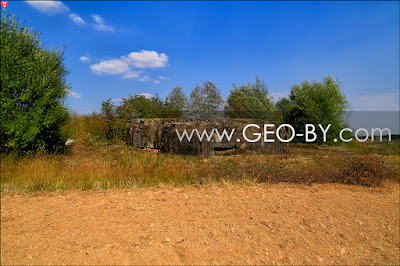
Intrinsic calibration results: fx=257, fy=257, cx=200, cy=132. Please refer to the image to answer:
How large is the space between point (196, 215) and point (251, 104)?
13.7 m

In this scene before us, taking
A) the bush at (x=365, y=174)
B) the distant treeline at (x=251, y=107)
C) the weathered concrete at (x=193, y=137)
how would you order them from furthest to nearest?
the distant treeline at (x=251, y=107) → the weathered concrete at (x=193, y=137) → the bush at (x=365, y=174)

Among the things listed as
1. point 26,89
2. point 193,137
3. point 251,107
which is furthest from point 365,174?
point 251,107

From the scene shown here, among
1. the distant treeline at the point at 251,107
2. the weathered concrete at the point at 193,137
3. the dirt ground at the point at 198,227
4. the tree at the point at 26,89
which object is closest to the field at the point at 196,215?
the dirt ground at the point at 198,227

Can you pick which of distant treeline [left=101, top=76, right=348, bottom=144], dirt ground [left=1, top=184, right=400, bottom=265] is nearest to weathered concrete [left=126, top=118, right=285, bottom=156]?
distant treeline [left=101, top=76, right=348, bottom=144]

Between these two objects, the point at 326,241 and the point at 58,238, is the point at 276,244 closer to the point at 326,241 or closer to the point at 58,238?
the point at 326,241

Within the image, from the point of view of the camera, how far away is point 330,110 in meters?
13.0

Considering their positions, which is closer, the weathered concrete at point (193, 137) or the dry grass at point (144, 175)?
the dry grass at point (144, 175)

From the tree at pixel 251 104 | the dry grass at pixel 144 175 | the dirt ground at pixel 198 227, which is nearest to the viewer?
the dirt ground at pixel 198 227

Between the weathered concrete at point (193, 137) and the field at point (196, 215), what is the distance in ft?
9.14

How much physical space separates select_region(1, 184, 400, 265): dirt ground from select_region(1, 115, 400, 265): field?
0.01 metres

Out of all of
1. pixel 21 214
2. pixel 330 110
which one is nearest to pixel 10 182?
pixel 21 214

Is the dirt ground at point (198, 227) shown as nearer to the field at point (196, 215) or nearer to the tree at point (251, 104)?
the field at point (196, 215)

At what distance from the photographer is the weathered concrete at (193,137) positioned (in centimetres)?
880

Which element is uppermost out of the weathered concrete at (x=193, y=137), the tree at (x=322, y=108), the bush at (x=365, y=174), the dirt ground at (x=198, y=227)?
the tree at (x=322, y=108)
